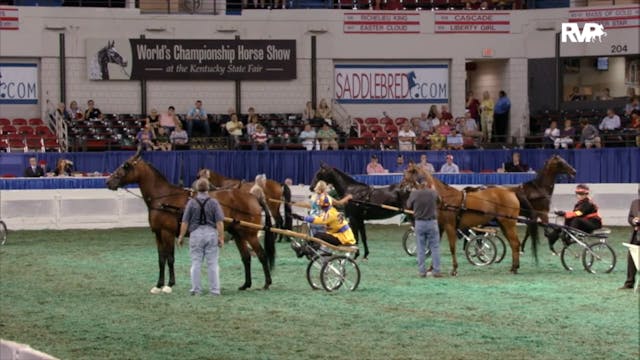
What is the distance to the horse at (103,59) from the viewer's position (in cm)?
3712

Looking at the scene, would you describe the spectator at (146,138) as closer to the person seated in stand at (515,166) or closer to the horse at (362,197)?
the horse at (362,197)

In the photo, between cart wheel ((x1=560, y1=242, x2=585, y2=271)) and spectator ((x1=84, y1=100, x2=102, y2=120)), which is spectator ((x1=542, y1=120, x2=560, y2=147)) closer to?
cart wheel ((x1=560, y1=242, x2=585, y2=271))

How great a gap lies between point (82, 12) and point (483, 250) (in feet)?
61.7

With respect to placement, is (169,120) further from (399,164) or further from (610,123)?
(610,123)

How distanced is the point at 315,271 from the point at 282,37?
65.3 feet

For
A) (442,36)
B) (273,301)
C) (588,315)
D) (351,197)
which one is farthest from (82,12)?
(588,315)

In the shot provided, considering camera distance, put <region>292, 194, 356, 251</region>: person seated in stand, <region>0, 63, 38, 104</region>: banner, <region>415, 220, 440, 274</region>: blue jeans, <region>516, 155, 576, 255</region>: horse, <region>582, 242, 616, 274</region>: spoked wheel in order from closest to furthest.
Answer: <region>292, 194, 356, 251</region>: person seated in stand < <region>415, 220, 440, 274</region>: blue jeans < <region>582, 242, 616, 274</region>: spoked wheel < <region>516, 155, 576, 255</region>: horse < <region>0, 63, 38, 104</region>: banner

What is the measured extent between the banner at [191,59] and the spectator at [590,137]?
956 centimetres

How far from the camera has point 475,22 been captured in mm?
39469

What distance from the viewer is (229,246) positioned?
90.1 ft

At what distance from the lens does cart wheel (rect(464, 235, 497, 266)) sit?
2280cm

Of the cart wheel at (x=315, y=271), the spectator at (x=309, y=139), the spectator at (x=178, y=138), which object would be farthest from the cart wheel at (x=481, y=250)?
the spectator at (x=178, y=138)

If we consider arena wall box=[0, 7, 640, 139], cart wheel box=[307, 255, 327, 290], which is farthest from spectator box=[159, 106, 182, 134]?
cart wheel box=[307, 255, 327, 290]

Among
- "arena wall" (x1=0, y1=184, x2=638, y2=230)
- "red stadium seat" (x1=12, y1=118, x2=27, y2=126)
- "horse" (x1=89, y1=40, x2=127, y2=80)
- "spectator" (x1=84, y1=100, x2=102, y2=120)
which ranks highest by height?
"horse" (x1=89, y1=40, x2=127, y2=80)
